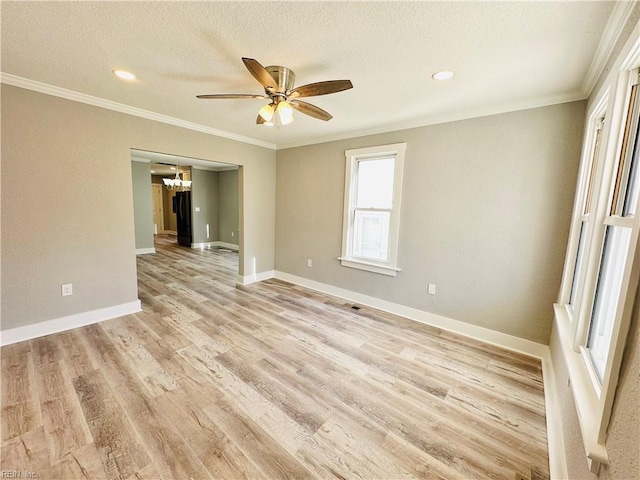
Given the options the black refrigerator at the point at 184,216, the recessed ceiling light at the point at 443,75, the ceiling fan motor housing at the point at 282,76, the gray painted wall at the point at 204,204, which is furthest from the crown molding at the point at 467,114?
the black refrigerator at the point at 184,216

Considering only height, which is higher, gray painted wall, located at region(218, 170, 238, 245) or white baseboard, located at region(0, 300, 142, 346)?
gray painted wall, located at region(218, 170, 238, 245)

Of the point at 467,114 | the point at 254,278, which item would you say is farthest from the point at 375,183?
the point at 254,278

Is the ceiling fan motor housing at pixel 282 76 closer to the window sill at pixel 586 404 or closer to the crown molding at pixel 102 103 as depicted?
the crown molding at pixel 102 103

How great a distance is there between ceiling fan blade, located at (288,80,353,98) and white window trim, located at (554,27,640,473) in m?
1.35

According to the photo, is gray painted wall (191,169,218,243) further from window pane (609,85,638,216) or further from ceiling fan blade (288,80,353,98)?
window pane (609,85,638,216)

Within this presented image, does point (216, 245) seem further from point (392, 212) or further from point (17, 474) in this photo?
point (17, 474)

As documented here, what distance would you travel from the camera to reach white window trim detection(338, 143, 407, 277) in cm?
329

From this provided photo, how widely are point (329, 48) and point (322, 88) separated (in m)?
0.25

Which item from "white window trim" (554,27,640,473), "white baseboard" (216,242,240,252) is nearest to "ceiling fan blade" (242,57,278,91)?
"white window trim" (554,27,640,473)

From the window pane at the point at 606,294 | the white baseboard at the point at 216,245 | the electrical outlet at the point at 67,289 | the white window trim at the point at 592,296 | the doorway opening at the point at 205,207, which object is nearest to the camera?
the white window trim at the point at 592,296

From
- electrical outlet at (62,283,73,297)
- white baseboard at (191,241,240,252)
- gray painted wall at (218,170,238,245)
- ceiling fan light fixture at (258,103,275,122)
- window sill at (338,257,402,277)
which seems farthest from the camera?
white baseboard at (191,241,240,252)

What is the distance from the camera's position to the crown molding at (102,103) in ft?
7.54

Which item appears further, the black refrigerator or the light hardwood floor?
the black refrigerator

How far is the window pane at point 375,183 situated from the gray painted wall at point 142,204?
581 cm
